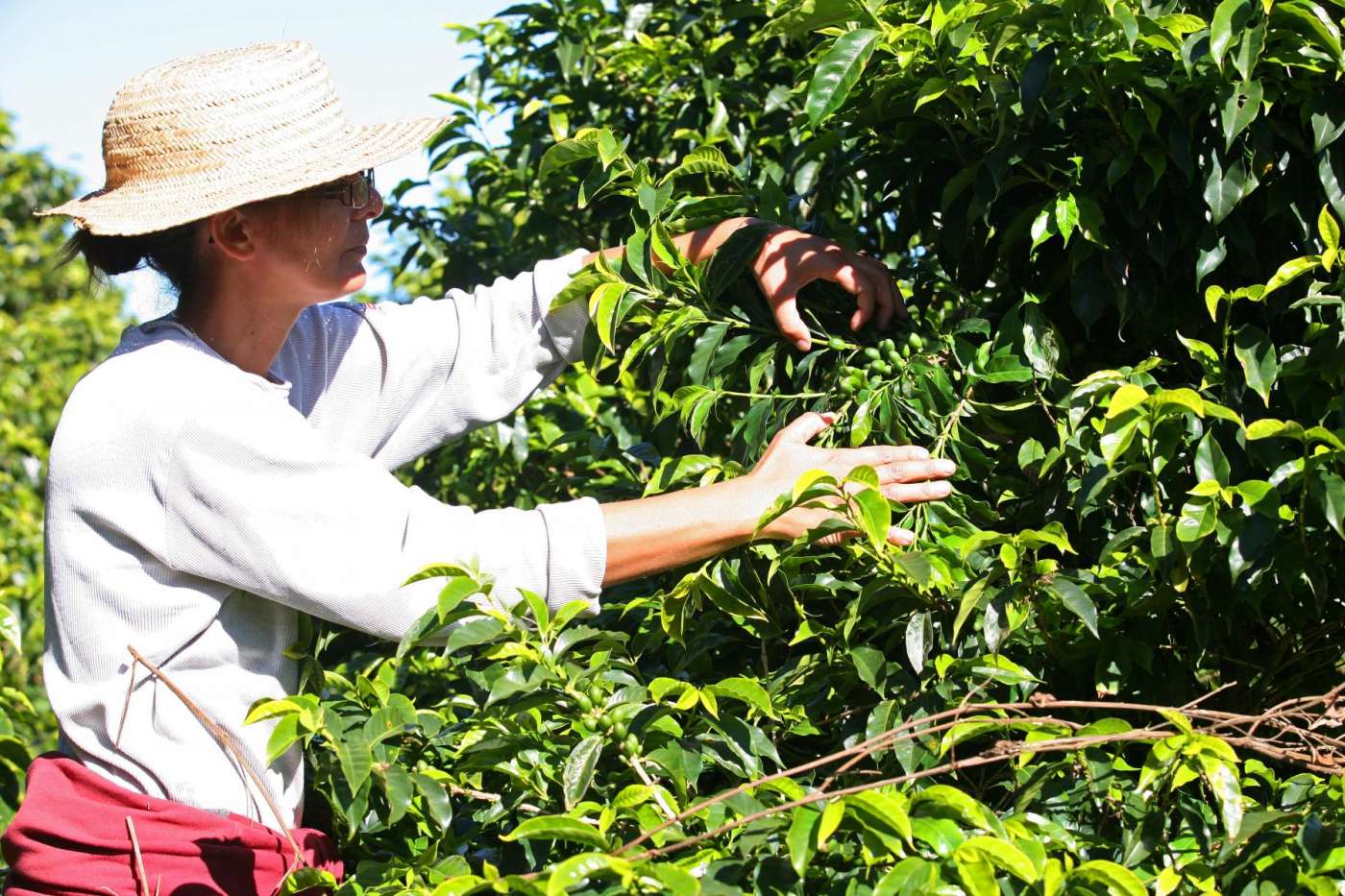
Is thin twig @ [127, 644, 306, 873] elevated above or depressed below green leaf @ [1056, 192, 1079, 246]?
below

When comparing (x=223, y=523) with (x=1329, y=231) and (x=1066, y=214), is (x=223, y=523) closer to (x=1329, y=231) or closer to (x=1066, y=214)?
(x=1066, y=214)

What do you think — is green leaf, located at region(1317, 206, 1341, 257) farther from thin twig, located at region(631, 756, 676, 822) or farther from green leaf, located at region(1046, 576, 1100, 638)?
thin twig, located at region(631, 756, 676, 822)

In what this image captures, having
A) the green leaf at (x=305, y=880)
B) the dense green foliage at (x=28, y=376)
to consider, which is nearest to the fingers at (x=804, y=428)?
the green leaf at (x=305, y=880)

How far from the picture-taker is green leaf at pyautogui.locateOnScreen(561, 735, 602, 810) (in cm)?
167

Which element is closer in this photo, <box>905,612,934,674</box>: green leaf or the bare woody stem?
the bare woody stem

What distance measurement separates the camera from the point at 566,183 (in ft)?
10.5

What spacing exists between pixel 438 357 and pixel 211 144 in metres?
0.58

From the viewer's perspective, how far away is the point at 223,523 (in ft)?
6.04

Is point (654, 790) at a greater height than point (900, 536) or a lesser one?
lesser

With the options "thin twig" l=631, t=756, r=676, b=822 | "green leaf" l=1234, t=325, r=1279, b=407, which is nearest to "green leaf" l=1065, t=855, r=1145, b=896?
"thin twig" l=631, t=756, r=676, b=822

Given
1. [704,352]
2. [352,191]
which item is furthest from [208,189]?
[704,352]

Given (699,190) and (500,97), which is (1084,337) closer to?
(699,190)

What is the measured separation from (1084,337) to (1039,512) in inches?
11.2

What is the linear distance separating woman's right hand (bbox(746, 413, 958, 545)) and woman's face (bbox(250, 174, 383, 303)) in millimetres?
695
